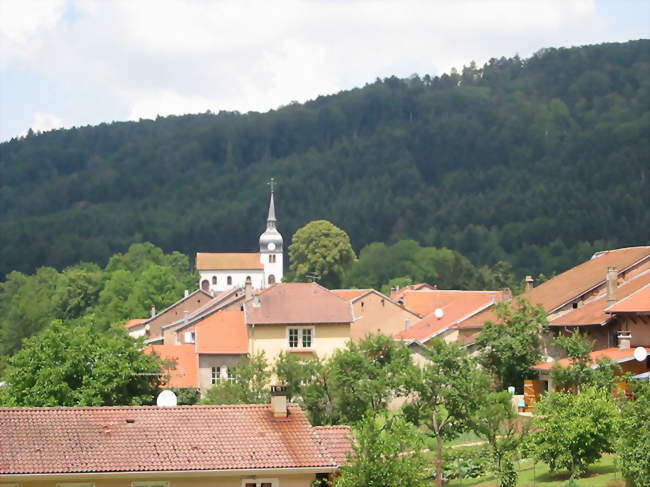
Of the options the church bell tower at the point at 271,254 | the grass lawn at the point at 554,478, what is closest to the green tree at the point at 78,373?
the grass lawn at the point at 554,478

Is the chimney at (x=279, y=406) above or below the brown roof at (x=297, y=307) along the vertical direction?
below

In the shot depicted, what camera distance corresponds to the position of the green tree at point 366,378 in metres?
44.1

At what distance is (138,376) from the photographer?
158ft

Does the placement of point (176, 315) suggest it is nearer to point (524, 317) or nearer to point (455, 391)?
point (524, 317)

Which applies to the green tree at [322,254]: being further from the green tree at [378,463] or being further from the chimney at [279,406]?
the chimney at [279,406]

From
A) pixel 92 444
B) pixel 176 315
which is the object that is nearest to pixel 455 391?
pixel 92 444

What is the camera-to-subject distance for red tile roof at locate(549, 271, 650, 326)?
53.8 meters

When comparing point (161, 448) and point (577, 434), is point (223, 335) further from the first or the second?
point (161, 448)

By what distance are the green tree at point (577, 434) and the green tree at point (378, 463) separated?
5983 mm

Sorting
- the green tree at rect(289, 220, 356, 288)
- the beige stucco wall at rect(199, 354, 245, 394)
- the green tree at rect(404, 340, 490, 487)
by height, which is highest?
the green tree at rect(289, 220, 356, 288)

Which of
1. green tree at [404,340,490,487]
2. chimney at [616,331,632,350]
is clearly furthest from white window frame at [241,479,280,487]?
chimney at [616,331,632,350]

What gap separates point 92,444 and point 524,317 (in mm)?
29160

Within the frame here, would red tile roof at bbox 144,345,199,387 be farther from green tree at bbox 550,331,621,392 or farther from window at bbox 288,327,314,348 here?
green tree at bbox 550,331,621,392

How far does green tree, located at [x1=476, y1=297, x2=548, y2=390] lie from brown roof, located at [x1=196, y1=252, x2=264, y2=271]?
116m
